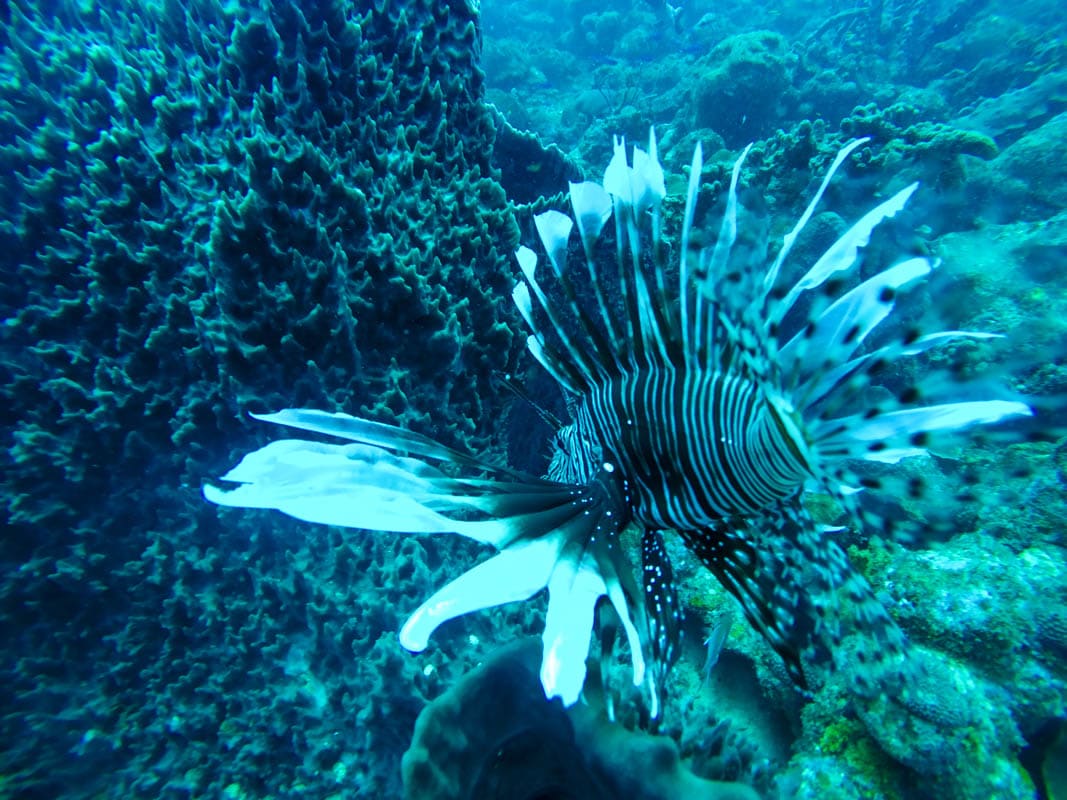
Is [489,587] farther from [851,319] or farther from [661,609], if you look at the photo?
[851,319]

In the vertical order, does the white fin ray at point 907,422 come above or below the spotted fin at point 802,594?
above

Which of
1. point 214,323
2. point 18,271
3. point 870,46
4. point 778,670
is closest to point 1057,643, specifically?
point 778,670

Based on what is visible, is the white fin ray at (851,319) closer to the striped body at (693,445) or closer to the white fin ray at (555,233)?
the striped body at (693,445)

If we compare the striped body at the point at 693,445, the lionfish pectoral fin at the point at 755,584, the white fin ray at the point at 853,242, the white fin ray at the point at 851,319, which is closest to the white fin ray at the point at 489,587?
the striped body at the point at 693,445

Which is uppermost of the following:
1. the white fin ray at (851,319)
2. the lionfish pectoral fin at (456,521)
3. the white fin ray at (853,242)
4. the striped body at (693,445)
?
the white fin ray at (853,242)

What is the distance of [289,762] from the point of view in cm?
262

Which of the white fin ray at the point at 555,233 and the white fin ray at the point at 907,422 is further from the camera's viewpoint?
the white fin ray at the point at 555,233

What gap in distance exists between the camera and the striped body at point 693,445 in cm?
128

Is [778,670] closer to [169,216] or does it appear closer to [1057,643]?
[1057,643]

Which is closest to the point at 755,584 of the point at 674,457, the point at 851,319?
the point at 674,457

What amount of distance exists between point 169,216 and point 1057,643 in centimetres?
525

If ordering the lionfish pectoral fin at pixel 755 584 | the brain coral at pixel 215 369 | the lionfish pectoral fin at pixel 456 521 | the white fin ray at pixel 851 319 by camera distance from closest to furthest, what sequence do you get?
the lionfish pectoral fin at pixel 456 521 → the white fin ray at pixel 851 319 → the lionfish pectoral fin at pixel 755 584 → the brain coral at pixel 215 369

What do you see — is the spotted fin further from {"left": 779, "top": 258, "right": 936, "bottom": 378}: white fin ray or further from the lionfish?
{"left": 779, "top": 258, "right": 936, "bottom": 378}: white fin ray

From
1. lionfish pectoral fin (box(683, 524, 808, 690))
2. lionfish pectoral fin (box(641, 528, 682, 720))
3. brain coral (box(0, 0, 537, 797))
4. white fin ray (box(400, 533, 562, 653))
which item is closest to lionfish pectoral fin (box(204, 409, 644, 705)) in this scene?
white fin ray (box(400, 533, 562, 653))
